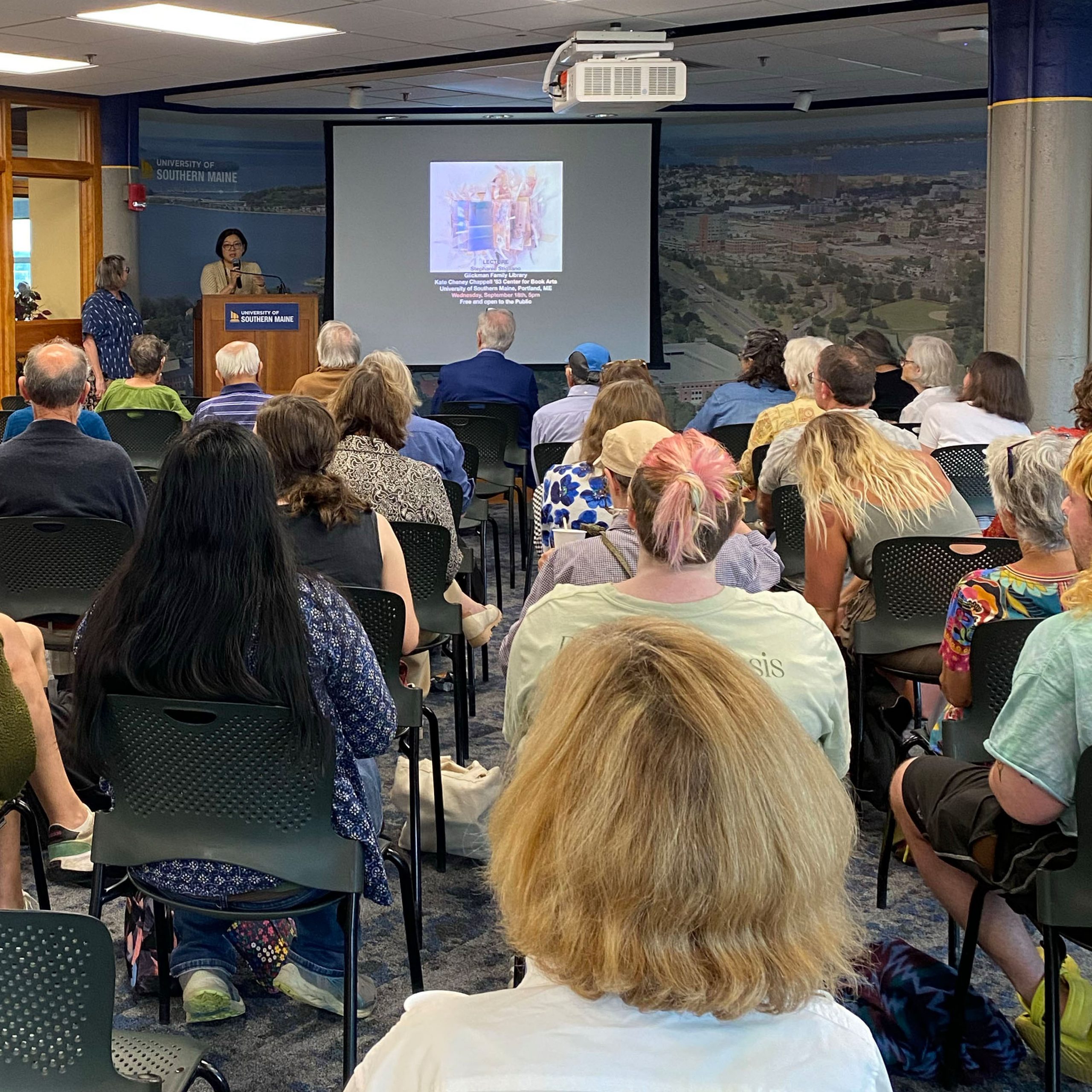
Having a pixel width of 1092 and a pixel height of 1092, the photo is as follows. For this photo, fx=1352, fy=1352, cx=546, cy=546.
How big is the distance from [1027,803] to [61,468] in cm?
322

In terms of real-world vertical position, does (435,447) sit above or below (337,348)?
below

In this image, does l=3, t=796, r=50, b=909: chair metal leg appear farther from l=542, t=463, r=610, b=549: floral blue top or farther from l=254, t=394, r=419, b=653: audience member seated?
l=542, t=463, r=610, b=549: floral blue top

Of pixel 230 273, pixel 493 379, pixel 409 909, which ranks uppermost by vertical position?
pixel 230 273

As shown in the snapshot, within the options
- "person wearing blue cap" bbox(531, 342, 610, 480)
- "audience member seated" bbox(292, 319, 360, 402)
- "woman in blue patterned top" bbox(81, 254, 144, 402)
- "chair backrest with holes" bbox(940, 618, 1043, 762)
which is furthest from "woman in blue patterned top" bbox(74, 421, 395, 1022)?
"woman in blue patterned top" bbox(81, 254, 144, 402)

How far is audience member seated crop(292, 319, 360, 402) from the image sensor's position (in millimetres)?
6516

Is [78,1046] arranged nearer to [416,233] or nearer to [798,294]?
[416,233]

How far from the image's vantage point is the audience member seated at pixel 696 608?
234 cm

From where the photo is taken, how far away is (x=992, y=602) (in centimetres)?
308

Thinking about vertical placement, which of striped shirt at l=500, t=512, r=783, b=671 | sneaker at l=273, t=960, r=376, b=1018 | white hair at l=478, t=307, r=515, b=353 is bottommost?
sneaker at l=273, t=960, r=376, b=1018

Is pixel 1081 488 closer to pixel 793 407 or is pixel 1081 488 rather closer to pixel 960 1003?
pixel 960 1003

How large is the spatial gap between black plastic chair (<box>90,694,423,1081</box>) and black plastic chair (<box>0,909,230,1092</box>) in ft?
2.38

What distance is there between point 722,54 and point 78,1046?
8.62 metres

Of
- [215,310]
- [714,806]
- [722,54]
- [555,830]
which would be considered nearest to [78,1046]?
[555,830]

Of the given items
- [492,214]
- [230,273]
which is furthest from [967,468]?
[230,273]
